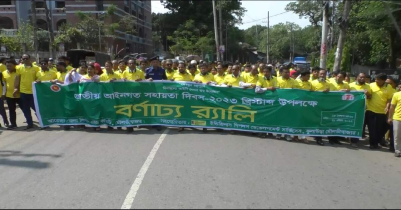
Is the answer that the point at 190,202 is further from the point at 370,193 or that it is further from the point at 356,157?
the point at 356,157

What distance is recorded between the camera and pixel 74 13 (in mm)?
42031

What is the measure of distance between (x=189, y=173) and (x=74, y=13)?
4217 centimetres

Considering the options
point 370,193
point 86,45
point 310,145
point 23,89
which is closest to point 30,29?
point 86,45

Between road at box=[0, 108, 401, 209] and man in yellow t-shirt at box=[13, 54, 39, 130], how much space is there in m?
1.15

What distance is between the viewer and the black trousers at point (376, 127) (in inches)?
284

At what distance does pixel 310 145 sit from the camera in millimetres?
7129

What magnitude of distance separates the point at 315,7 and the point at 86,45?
3382 centimetres

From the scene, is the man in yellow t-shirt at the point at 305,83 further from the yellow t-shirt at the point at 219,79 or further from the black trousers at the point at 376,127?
the yellow t-shirt at the point at 219,79

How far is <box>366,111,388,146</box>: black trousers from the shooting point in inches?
284

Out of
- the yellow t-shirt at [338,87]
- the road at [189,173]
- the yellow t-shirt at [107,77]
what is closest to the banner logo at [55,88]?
the yellow t-shirt at [107,77]

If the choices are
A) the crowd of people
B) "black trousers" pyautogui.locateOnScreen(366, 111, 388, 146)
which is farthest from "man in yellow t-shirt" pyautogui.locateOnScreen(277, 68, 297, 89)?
Result: "black trousers" pyautogui.locateOnScreen(366, 111, 388, 146)

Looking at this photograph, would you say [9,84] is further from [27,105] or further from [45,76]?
[45,76]

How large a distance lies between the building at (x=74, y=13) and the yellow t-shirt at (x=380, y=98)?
33.4m

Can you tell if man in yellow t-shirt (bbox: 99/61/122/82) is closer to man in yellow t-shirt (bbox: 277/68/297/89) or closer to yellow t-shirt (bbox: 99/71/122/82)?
yellow t-shirt (bbox: 99/71/122/82)
